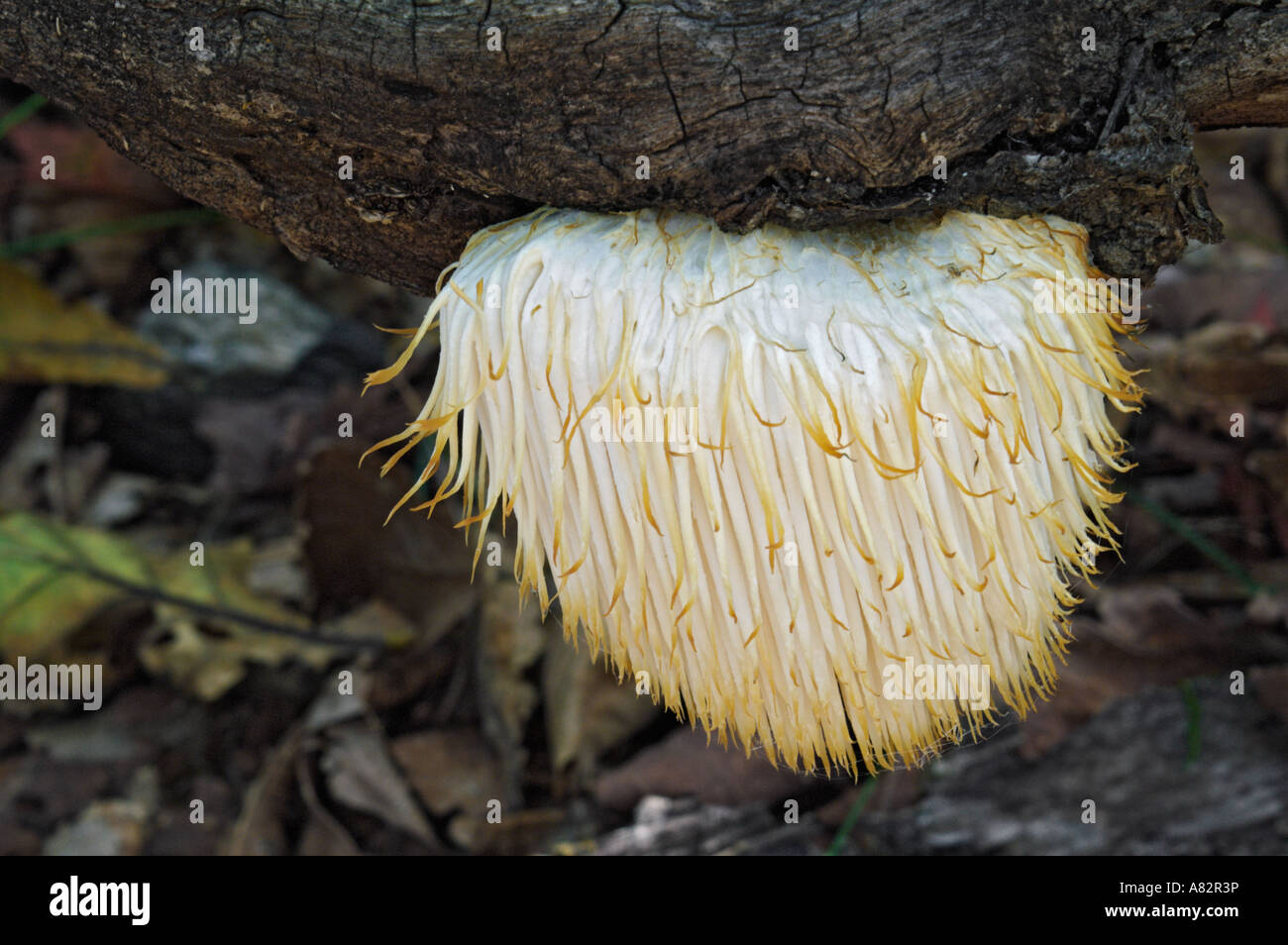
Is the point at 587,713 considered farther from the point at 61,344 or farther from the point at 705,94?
the point at 61,344

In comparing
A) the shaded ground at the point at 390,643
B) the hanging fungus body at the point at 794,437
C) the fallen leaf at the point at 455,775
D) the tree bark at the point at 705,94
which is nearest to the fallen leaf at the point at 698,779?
the shaded ground at the point at 390,643

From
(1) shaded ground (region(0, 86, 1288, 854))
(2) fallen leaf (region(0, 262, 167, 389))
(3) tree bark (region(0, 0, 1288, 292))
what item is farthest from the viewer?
(2) fallen leaf (region(0, 262, 167, 389))

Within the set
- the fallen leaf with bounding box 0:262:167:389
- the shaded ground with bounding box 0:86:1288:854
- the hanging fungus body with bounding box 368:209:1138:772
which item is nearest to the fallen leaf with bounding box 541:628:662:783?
the shaded ground with bounding box 0:86:1288:854

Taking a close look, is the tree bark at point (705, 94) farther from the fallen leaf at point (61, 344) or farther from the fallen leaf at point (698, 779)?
the fallen leaf at point (61, 344)

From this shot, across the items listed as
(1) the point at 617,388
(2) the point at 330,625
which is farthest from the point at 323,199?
(2) the point at 330,625

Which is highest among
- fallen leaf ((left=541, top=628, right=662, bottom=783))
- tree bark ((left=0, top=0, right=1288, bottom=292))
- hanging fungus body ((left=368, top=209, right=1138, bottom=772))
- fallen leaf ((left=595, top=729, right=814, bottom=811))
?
tree bark ((left=0, top=0, right=1288, bottom=292))

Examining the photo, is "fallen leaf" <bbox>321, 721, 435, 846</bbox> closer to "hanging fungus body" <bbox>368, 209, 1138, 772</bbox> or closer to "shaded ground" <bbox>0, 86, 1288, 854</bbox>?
"shaded ground" <bbox>0, 86, 1288, 854</bbox>
